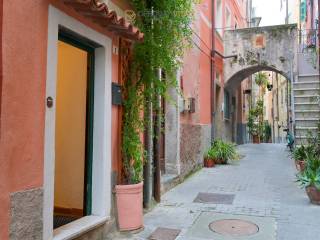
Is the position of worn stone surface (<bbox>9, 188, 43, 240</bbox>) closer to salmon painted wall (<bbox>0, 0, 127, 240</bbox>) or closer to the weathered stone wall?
salmon painted wall (<bbox>0, 0, 127, 240</bbox>)

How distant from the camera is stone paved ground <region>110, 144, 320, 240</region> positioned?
4.93 m

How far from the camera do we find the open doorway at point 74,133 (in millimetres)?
4660

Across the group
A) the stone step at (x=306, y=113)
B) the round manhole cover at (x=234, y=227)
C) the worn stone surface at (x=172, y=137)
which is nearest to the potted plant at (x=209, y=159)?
the worn stone surface at (x=172, y=137)

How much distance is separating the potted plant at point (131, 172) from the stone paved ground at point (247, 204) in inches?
8.5

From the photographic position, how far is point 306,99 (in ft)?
38.1

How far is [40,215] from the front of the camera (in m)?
3.41

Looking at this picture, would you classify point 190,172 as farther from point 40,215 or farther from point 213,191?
point 40,215

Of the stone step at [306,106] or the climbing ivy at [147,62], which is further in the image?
the stone step at [306,106]

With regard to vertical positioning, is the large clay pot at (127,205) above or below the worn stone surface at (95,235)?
above

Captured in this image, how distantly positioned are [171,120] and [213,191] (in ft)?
5.84

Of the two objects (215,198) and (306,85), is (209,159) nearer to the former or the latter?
(215,198)

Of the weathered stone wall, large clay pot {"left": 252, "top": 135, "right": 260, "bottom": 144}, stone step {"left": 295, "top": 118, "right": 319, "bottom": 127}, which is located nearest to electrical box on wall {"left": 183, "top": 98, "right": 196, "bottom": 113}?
the weathered stone wall

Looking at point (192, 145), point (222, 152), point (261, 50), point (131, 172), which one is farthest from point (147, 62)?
point (261, 50)

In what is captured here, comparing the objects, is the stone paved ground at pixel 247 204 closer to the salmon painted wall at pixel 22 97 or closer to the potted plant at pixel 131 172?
the potted plant at pixel 131 172
